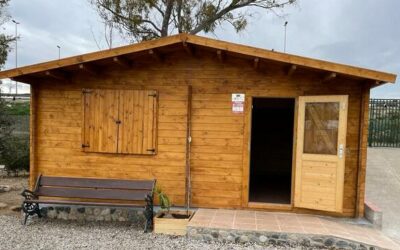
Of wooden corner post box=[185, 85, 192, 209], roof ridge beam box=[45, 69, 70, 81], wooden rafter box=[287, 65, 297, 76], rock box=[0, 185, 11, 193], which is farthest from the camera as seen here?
rock box=[0, 185, 11, 193]

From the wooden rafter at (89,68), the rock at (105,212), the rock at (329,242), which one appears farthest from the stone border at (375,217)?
the wooden rafter at (89,68)

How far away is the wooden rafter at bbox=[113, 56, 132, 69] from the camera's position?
17.0 feet

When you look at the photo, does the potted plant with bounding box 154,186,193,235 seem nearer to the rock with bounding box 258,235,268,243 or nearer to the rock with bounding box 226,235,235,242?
the rock with bounding box 226,235,235,242

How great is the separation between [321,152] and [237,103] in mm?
1555

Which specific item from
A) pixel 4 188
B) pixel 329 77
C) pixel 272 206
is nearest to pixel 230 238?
pixel 272 206

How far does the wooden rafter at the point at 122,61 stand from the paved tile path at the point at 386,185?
4929mm

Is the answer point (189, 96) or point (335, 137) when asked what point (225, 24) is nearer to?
point (189, 96)

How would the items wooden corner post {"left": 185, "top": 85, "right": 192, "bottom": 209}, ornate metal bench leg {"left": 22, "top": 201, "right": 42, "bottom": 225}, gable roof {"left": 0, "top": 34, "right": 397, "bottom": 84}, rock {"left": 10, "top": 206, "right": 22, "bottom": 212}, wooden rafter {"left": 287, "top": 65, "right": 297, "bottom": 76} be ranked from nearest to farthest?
gable roof {"left": 0, "top": 34, "right": 397, "bottom": 84}, wooden rafter {"left": 287, "top": 65, "right": 297, "bottom": 76}, ornate metal bench leg {"left": 22, "top": 201, "right": 42, "bottom": 225}, wooden corner post {"left": 185, "top": 85, "right": 192, "bottom": 209}, rock {"left": 10, "top": 206, "right": 22, "bottom": 212}

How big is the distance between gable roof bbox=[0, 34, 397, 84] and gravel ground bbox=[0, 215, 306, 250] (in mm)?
2480

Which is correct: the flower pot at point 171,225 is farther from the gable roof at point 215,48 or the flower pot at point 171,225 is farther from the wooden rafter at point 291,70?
the wooden rafter at point 291,70

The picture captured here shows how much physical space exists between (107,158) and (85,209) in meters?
0.93

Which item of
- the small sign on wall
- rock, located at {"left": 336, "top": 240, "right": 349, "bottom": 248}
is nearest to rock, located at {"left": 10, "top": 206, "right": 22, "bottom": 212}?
the small sign on wall

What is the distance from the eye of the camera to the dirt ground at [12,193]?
619cm

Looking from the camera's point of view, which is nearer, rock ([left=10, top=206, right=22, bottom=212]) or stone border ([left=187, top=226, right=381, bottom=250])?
stone border ([left=187, top=226, right=381, bottom=250])
